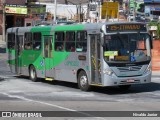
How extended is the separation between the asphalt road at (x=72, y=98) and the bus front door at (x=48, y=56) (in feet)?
1.90

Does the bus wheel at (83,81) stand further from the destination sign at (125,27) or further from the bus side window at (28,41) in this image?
the bus side window at (28,41)

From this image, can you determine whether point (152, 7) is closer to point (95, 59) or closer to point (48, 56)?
point (48, 56)

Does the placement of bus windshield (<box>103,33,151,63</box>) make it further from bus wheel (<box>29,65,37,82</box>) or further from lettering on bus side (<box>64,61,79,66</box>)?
bus wheel (<box>29,65,37,82</box>)

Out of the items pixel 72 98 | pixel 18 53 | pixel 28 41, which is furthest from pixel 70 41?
pixel 18 53

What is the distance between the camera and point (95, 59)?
60.2 ft

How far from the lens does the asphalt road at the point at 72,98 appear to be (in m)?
13.7

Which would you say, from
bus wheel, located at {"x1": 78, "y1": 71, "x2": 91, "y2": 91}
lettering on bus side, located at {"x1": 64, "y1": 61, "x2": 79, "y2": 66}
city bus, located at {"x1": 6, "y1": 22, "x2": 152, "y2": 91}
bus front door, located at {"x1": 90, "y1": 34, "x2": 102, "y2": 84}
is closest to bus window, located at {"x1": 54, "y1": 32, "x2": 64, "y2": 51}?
city bus, located at {"x1": 6, "y1": 22, "x2": 152, "y2": 91}

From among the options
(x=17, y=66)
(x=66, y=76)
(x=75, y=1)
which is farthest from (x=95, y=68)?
(x=75, y=1)

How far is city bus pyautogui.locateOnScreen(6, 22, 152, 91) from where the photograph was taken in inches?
703

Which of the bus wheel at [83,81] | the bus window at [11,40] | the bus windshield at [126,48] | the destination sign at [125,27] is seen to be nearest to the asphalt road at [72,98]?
the bus wheel at [83,81]

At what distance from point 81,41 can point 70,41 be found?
946 mm

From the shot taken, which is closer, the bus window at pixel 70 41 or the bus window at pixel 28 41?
the bus window at pixel 70 41

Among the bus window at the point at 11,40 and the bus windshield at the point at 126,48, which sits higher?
the bus windshield at the point at 126,48

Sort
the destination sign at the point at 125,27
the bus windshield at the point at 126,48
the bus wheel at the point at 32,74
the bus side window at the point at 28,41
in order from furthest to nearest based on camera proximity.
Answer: the bus side window at the point at 28,41, the bus wheel at the point at 32,74, the destination sign at the point at 125,27, the bus windshield at the point at 126,48
